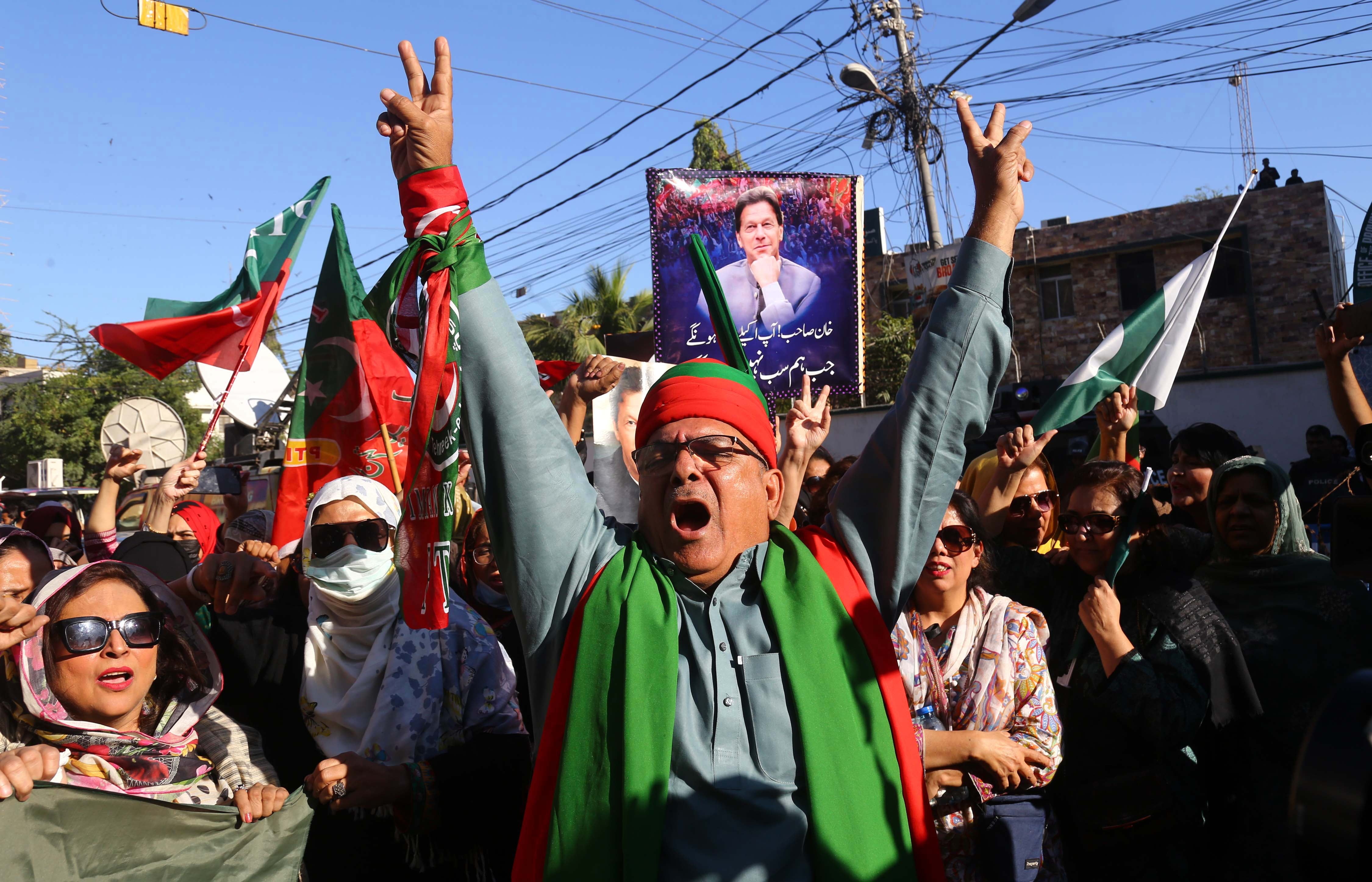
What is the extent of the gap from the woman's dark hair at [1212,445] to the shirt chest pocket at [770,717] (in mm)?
3356

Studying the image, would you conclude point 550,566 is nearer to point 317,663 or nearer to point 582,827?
point 582,827

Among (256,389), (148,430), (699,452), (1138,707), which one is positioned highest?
(256,389)

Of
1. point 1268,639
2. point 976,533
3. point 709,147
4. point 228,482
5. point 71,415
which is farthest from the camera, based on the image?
point 709,147

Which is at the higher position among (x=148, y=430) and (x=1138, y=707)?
(x=148, y=430)

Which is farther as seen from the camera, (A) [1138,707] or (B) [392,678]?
(A) [1138,707]

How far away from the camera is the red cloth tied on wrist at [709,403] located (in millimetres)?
2115

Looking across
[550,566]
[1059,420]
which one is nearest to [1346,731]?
[550,566]

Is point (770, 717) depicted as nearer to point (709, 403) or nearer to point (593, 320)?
point (709, 403)

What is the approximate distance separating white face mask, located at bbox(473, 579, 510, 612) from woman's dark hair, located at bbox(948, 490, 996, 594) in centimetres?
157

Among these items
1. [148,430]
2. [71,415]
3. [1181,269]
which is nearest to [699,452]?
[148,430]

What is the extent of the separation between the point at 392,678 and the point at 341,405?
1831 millimetres

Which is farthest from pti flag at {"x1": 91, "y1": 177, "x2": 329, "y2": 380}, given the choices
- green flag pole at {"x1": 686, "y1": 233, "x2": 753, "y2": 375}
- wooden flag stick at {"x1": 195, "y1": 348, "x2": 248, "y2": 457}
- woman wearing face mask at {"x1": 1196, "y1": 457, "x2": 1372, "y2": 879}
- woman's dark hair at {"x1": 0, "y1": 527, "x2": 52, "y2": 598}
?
woman wearing face mask at {"x1": 1196, "y1": 457, "x2": 1372, "y2": 879}

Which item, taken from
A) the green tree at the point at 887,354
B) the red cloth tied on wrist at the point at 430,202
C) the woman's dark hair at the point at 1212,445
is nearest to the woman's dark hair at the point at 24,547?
the red cloth tied on wrist at the point at 430,202

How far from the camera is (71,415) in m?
25.8
